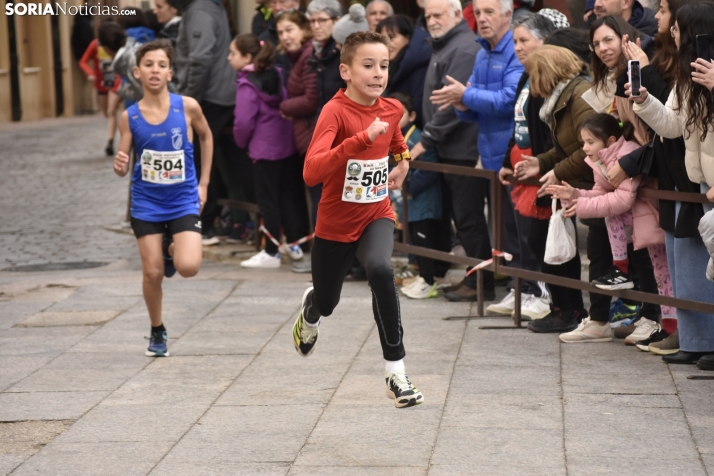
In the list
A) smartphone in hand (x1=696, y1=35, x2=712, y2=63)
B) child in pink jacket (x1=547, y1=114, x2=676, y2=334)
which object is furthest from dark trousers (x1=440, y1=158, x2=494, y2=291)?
smartphone in hand (x1=696, y1=35, x2=712, y2=63)

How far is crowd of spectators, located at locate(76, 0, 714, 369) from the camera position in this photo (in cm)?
679

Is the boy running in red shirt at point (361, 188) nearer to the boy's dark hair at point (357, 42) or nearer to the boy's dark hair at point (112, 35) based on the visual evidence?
the boy's dark hair at point (357, 42)

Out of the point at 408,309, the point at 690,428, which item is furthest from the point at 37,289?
the point at 690,428

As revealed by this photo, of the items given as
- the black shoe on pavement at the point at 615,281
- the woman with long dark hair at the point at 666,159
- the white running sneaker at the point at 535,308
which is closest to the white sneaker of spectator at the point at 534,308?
the white running sneaker at the point at 535,308

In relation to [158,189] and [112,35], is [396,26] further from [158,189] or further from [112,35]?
[112,35]

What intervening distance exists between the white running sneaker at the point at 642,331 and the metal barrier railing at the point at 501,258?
1.03ft

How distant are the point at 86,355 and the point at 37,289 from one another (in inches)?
111

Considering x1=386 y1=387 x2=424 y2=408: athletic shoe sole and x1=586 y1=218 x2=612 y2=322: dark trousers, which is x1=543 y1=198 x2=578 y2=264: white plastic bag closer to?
x1=586 y1=218 x2=612 y2=322: dark trousers

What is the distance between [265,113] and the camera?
10836mm

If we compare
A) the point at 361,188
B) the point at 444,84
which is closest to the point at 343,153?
the point at 361,188

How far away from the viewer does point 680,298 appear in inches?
270

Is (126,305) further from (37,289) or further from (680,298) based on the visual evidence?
(680,298)

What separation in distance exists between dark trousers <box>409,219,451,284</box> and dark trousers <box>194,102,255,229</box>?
2.75m

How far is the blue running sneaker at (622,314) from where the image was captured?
7.89 metres
